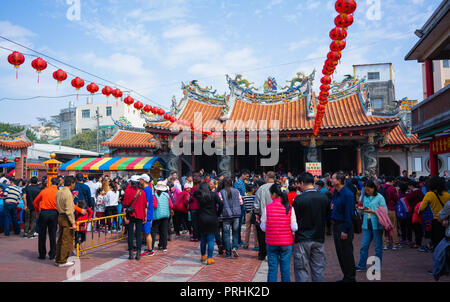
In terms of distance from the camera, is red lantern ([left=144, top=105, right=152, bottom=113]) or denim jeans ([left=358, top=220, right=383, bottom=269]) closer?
denim jeans ([left=358, top=220, right=383, bottom=269])

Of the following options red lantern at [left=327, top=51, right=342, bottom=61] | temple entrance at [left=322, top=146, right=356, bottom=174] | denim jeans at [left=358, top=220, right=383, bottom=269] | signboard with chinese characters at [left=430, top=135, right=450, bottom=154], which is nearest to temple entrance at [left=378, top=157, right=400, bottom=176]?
temple entrance at [left=322, top=146, right=356, bottom=174]

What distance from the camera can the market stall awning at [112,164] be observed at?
17438mm

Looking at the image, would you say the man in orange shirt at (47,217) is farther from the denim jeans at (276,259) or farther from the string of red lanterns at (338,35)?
the string of red lanterns at (338,35)

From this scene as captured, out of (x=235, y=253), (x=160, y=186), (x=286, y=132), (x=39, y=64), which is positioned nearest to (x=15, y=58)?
(x=39, y=64)

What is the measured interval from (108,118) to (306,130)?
38.7 m

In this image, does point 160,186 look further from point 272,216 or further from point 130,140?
point 130,140

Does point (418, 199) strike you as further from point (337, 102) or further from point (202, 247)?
point (337, 102)

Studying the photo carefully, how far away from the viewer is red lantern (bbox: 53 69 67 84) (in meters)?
7.97

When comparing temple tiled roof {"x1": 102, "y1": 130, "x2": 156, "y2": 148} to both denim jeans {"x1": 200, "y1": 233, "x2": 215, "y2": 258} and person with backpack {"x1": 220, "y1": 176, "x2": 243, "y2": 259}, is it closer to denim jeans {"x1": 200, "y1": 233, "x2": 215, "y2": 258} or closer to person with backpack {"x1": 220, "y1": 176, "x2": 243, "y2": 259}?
person with backpack {"x1": 220, "y1": 176, "x2": 243, "y2": 259}

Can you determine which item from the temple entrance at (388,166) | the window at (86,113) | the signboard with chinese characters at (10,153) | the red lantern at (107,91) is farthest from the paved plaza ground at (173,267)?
the window at (86,113)

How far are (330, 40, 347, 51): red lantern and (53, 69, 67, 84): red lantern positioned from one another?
6707 mm

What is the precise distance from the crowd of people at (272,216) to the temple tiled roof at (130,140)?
10017 millimetres

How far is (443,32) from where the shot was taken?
370 inches
